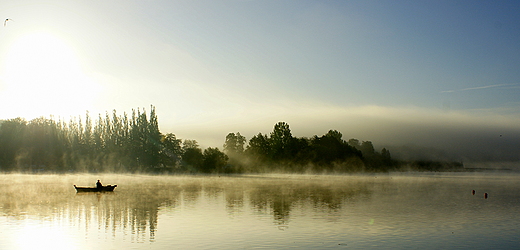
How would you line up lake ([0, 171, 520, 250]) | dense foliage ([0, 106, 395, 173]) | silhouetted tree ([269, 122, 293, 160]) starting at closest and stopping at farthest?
1. lake ([0, 171, 520, 250])
2. dense foliage ([0, 106, 395, 173])
3. silhouetted tree ([269, 122, 293, 160])

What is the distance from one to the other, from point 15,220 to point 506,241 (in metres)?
35.9

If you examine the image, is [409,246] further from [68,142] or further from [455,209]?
[68,142]

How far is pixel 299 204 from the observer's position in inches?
1959

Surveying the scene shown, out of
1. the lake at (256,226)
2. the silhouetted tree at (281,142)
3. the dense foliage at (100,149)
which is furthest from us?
the silhouetted tree at (281,142)

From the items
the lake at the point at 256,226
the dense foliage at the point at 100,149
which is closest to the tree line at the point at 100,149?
the dense foliage at the point at 100,149

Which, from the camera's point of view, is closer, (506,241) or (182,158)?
(506,241)

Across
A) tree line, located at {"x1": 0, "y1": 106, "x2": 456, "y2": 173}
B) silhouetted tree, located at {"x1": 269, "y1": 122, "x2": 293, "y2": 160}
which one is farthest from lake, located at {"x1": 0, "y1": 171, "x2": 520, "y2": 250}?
silhouetted tree, located at {"x1": 269, "y1": 122, "x2": 293, "y2": 160}

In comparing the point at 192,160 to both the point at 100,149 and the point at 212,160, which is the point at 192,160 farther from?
the point at 100,149

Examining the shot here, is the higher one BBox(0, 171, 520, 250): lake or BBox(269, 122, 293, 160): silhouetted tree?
BBox(269, 122, 293, 160): silhouetted tree

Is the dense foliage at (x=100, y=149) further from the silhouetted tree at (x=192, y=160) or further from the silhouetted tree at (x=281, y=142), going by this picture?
the silhouetted tree at (x=281, y=142)

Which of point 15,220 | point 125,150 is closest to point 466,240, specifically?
point 15,220

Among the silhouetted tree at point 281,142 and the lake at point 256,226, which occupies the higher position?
the silhouetted tree at point 281,142

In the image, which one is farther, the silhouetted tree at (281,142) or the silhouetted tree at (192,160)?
the silhouetted tree at (281,142)

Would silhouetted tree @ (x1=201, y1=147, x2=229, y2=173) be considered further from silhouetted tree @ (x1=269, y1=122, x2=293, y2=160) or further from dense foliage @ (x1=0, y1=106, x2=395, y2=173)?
silhouetted tree @ (x1=269, y1=122, x2=293, y2=160)
